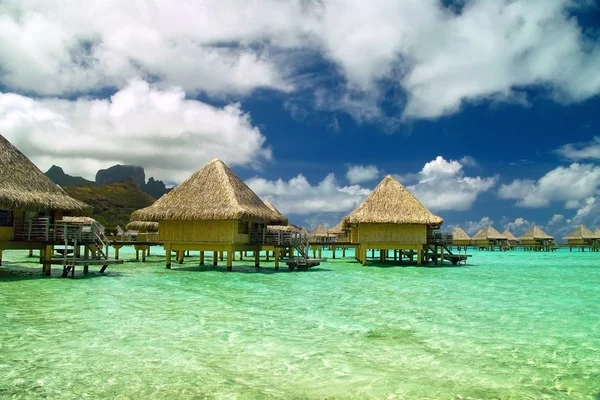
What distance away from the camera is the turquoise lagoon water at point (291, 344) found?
620 centimetres

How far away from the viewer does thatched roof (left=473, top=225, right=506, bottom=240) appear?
231 feet

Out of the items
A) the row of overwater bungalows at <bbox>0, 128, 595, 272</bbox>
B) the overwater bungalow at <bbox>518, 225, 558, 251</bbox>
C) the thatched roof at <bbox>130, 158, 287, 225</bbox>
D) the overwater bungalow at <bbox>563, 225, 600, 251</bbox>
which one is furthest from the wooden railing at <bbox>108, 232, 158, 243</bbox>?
the overwater bungalow at <bbox>563, 225, 600, 251</bbox>

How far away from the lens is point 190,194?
79.0ft

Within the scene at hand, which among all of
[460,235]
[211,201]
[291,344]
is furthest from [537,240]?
[291,344]

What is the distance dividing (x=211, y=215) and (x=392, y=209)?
40.3ft

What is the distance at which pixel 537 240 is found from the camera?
7025 cm

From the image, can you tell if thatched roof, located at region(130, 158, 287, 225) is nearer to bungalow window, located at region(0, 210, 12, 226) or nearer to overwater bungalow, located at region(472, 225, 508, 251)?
bungalow window, located at region(0, 210, 12, 226)

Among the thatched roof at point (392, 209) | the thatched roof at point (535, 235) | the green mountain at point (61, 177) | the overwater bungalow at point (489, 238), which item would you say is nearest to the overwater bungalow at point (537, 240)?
the thatched roof at point (535, 235)

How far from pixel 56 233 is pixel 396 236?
18616mm

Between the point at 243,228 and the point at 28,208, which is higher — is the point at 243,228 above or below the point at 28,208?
below

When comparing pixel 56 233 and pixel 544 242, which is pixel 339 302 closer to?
pixel 56 233

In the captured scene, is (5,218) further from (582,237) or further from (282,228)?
(582,237)

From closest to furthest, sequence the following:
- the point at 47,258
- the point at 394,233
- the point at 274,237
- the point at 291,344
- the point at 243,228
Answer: the point at 291,344 < the point at 47,258 < the point at 243,228 < the point at 274,237 < the point at 394,233

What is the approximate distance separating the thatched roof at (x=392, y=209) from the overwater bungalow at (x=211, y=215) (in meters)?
6.41
